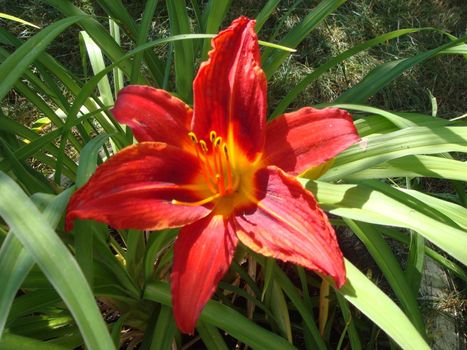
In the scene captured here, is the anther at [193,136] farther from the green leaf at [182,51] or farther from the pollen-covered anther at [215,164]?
the green leaf at [182,51]

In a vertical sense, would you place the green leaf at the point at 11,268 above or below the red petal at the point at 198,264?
above

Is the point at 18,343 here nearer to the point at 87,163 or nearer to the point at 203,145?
the point at 87,163

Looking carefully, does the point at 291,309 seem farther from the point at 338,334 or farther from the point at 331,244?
the point at 331,244

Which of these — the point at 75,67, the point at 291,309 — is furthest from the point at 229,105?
the point at 75,67

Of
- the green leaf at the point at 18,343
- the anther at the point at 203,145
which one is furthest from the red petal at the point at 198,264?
the green leaf at the point at 18,343

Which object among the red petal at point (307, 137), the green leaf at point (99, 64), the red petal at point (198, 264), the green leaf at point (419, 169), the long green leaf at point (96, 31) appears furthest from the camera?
the green leaf at point (99, 64)

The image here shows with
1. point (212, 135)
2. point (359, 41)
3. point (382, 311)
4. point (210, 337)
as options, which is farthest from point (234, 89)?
point (359, 41)
